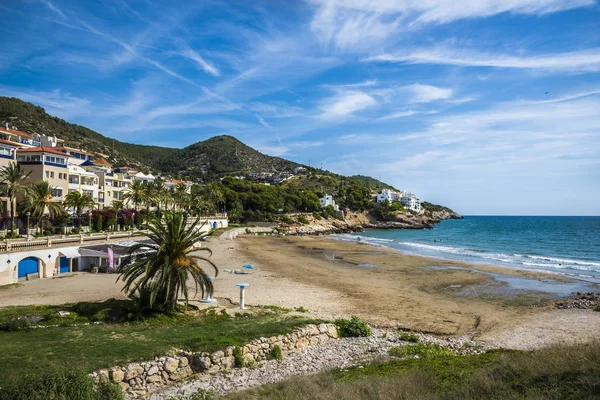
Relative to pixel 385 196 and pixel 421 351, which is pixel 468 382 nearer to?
pixel 421 351

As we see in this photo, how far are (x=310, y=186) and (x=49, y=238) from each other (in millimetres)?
130610

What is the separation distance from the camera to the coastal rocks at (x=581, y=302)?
24.2m

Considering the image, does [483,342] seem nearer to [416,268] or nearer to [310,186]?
[416,268]

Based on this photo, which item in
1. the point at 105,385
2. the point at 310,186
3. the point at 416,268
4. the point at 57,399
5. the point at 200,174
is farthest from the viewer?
the point at 200,174

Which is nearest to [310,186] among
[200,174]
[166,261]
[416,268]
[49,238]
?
[200,174]

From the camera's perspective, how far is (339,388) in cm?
939

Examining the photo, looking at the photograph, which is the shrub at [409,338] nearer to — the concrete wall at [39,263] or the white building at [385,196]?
the concrete wall at [39,263]

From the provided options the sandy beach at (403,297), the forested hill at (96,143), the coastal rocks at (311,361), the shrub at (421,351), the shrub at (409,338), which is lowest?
the sandy beach at (403,297)

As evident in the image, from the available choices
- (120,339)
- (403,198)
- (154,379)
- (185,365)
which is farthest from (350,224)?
(154,379)

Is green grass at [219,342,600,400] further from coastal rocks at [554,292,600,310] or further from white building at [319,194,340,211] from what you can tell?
white building at [319,194,340,211]

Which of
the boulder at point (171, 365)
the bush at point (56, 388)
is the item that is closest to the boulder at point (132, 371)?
the boulder at point (171, 365)

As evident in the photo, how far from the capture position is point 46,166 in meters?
47.8

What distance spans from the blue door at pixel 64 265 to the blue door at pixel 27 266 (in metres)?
2.31

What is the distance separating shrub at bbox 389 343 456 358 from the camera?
45.7 ft
